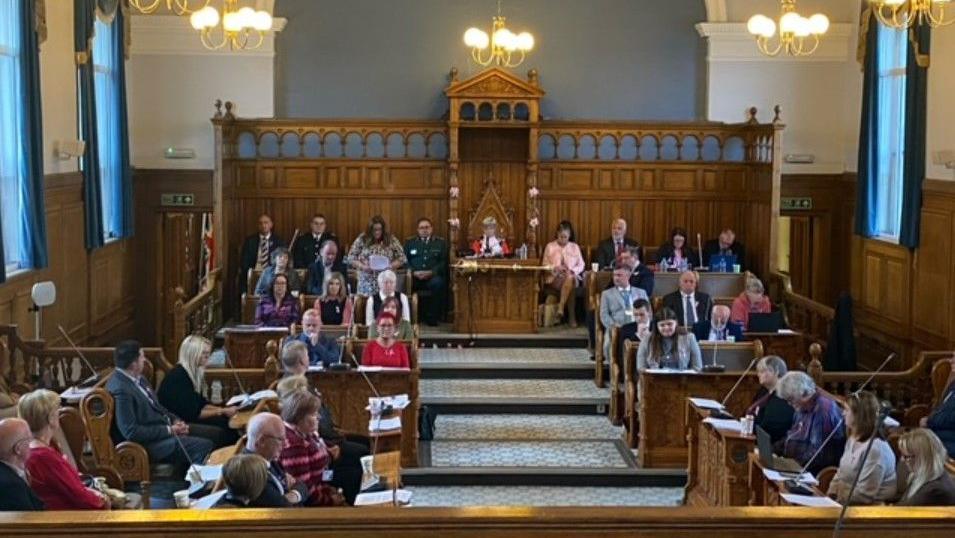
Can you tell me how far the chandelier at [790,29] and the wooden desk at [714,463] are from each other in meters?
4.80

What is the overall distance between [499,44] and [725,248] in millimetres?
3528

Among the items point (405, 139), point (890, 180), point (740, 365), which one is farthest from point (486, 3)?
point (740, 365)

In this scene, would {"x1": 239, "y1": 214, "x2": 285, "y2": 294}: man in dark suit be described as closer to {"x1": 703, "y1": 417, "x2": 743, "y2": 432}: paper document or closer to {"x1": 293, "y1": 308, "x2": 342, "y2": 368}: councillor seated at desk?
{"x1": 293, "y1": 308, "x2": 342, "y2": 368}: councillor seated at desk

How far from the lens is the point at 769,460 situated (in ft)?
22.2

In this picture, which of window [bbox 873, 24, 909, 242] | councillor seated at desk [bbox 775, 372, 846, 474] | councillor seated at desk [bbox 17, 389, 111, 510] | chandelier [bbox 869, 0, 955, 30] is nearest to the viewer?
councillor seated at desk [bbox 17, 389, 111, 510]

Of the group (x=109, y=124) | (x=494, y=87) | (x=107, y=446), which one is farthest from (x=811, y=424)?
(x=109, y=124)

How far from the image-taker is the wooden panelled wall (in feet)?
36.3

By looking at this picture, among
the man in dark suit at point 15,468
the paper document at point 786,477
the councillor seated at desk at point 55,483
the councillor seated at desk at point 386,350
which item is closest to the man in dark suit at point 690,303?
the councillor seated at desk at point 386,350

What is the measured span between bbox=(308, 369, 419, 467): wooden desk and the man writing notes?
2635 mm

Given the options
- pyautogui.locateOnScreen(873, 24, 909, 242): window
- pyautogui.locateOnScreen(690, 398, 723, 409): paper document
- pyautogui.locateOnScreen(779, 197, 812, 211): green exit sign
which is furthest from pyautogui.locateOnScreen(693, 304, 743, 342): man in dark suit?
pyautogui.locateOnScreen(779, 197, 812, 211): green exit sign

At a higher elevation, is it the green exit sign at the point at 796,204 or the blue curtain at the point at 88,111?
the blue curtain at the point at 88,111

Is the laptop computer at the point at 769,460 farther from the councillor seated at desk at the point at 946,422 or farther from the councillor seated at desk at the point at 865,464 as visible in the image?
the councillor seated at desk at the point at 946,422

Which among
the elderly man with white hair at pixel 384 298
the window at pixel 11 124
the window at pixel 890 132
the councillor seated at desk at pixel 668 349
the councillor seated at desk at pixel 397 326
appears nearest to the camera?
the councillor seated at desk at pixel 668 349

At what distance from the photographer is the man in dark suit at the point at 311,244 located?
14.2 meters
